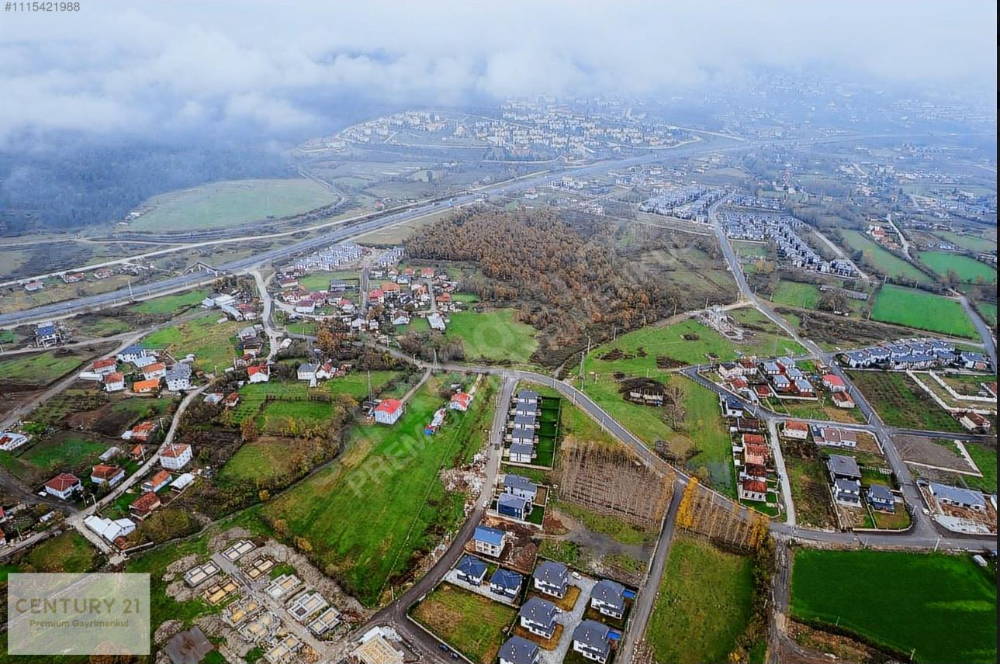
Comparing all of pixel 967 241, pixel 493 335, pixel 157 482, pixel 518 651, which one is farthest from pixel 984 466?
pixel 967 241

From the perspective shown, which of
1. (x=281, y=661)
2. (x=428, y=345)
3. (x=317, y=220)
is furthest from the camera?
(x=317, y=220)

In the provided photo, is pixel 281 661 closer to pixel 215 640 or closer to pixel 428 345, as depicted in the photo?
pixel 215 640

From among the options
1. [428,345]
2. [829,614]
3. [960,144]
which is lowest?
[829,614]

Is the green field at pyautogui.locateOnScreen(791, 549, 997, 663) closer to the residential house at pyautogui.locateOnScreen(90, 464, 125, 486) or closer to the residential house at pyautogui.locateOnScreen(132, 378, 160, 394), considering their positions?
the residential house at pyautogui.locateOnScreen(90, 464, 125, 486)

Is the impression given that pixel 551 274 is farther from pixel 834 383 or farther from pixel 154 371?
pixel 154 371

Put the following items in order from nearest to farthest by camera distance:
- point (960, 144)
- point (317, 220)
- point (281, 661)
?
1. point (281, 661)
2. point (317, 220)
3. point (960, 144)

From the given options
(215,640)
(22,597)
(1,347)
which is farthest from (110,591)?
(1,347)

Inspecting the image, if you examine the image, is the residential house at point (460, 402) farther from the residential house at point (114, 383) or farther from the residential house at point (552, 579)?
the residential house at point (114, 383)

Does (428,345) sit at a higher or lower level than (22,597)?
higher
